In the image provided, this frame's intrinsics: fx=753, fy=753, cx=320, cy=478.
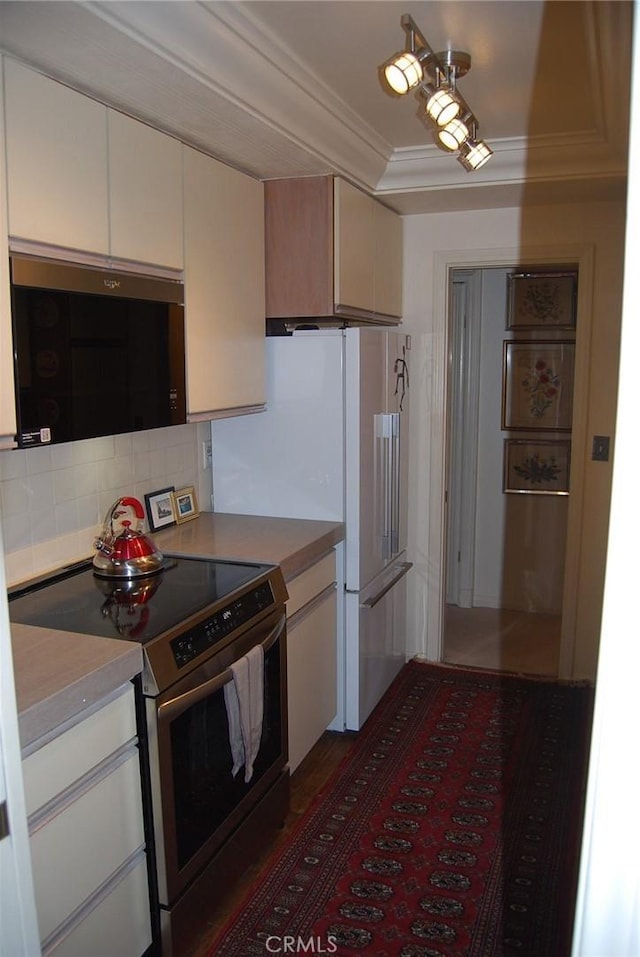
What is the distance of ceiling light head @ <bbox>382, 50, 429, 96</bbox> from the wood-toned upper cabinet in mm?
997

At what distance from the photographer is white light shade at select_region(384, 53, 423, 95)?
5.96ft

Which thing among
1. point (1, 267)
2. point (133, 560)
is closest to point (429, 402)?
point (133, 560)

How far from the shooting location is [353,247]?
3.04 meters

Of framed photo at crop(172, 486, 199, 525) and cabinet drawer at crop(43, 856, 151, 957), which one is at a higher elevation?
framed photo at crop(172, 486, 199, 525)

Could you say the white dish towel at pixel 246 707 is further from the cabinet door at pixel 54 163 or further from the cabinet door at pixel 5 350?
the cabinet door at pixel 54 163

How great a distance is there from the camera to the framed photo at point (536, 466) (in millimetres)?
4617

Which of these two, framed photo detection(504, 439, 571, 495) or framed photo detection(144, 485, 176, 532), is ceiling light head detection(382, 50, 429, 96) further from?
framed photo detection(504, 439, 571, 495)

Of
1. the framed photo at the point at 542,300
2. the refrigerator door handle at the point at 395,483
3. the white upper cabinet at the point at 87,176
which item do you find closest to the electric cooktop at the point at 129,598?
the white upper cabinet at the point at 87,176

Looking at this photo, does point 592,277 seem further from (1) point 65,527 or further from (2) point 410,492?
(1) point 65,527

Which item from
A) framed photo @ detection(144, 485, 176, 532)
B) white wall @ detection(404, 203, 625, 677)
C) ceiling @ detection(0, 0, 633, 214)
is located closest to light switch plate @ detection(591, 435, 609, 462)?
white wall @ detection(404, 203, 625, 677)

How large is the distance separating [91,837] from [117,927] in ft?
0.88

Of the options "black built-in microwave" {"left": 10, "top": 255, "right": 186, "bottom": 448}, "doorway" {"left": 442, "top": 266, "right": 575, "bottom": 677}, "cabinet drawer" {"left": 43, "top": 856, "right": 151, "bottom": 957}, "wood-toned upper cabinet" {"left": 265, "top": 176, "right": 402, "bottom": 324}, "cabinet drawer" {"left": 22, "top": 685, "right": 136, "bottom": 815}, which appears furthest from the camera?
"doorway" {"left": 442, "top": 266, "right": 575, "bottom": 677}

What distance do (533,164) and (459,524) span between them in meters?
2.46

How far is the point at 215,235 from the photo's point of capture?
2543mm
